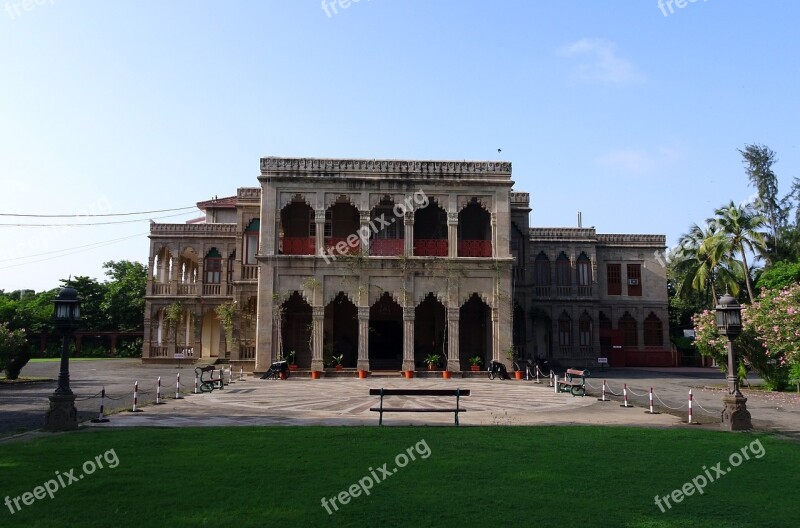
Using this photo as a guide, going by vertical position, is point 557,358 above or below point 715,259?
below

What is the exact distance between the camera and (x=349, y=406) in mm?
16672

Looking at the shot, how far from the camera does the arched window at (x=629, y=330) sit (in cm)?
4250

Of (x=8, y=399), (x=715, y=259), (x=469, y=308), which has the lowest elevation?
(x=8, y=399)

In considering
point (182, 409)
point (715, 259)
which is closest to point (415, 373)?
point (182, 409)

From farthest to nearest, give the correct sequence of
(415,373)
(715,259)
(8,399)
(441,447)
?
(715,259), (415,373), (8,399), (441,447)

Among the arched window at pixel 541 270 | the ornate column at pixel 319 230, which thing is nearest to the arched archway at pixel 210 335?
the ornate column at pixel 319 230

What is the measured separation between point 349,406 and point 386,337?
640 inches

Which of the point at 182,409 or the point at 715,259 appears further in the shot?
the point at 715,259

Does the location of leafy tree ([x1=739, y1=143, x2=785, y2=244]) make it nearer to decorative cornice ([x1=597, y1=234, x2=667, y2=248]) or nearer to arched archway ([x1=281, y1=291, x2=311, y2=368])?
decorative cornice ([x1=597, y1=234, x2=667, y2=248])

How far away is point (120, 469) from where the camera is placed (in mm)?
7730

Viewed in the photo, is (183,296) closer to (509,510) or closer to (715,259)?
(715,259)

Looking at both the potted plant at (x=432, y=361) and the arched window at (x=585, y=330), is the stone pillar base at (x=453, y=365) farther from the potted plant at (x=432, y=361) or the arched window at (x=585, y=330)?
the arched window at (x=585, y=330)

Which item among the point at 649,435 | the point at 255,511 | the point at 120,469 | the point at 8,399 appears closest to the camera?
the point at 255,511

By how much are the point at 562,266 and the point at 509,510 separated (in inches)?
1447
